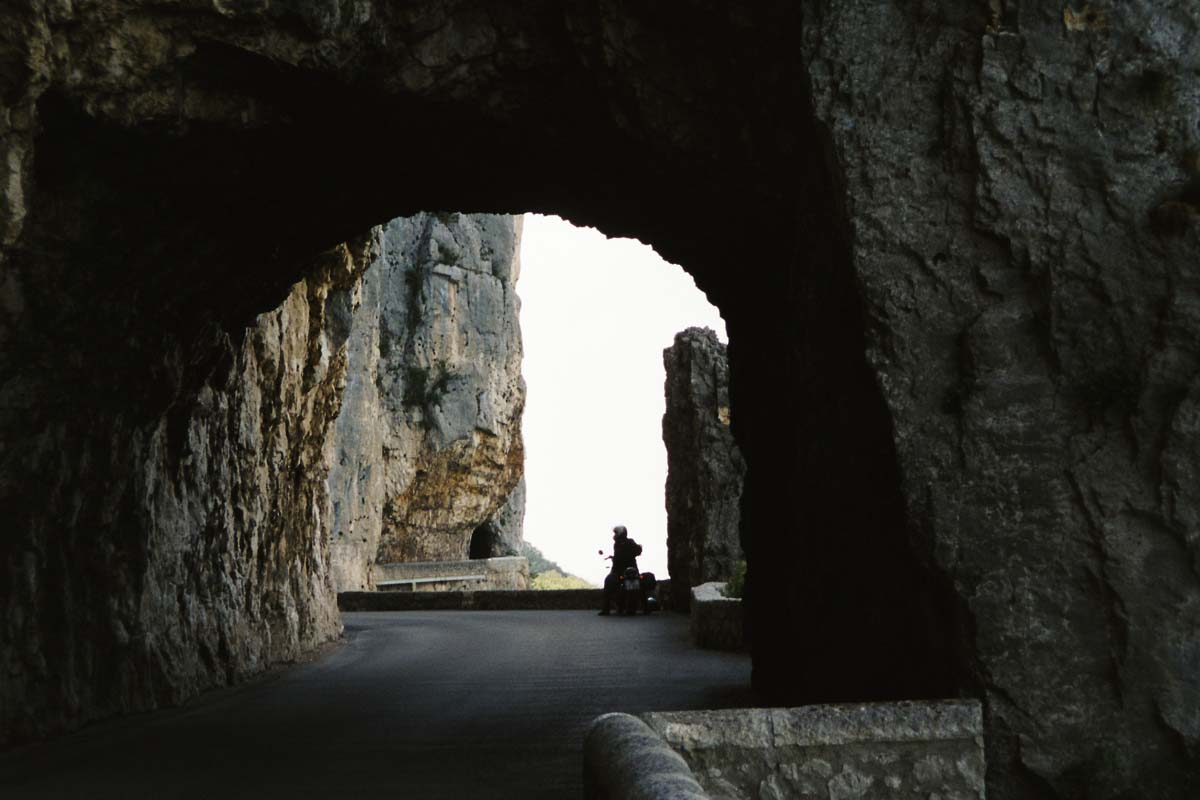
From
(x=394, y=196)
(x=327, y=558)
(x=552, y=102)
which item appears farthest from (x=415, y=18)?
(x=327, y=558)

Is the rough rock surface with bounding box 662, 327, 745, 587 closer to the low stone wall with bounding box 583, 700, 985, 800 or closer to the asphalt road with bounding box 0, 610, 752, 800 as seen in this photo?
the asphalt road with bounding box 0, 610, 752, 800

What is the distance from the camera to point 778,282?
10.3 meters

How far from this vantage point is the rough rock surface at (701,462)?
1986 centimetres

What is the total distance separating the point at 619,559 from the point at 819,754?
17.3 metres

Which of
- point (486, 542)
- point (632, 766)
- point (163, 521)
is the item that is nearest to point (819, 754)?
point (632, 766)

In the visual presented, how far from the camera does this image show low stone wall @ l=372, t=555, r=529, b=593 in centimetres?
3603

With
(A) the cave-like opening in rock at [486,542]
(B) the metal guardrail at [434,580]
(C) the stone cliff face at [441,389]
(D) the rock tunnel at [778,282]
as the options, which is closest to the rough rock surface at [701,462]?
(D) the rock tunnel at [778,282]

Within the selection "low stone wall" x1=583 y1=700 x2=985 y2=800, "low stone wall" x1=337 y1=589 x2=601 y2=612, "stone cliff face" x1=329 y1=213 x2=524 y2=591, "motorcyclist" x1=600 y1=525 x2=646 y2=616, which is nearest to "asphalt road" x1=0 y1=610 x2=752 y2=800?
"low stone wall" x1=583 y1=700 x2=985 y2=800

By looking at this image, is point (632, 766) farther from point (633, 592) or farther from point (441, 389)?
point (441, 389)

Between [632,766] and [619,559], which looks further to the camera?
[619,559]

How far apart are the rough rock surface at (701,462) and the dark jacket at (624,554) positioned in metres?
0.75

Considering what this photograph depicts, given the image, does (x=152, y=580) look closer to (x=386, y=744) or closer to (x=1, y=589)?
(x=1, y=589)

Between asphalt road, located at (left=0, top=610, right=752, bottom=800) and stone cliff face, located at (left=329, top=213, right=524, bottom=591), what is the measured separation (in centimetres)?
2127

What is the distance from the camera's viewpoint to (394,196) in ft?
37.2
